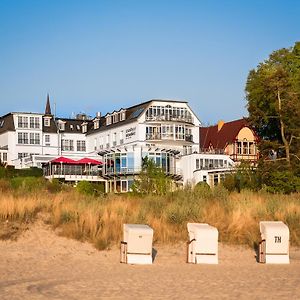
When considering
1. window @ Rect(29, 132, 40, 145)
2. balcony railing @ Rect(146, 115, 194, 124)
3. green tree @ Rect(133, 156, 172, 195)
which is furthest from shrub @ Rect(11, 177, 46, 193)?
window @ Rect(29, 132, 40, 145)

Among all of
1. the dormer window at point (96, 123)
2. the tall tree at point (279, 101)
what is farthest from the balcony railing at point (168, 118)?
the tall tree at point (279, 101)

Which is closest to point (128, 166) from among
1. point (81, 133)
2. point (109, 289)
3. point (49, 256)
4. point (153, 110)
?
point (153, 110)

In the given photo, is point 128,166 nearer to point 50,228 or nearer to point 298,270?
point 50,228

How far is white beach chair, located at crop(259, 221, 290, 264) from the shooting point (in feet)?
61.3

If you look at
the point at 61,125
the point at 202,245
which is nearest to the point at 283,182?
the point at 202,245

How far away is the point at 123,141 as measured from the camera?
262 ft

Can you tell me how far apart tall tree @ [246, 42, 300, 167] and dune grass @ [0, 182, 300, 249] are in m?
18.3

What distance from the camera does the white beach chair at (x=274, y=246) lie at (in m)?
18.7

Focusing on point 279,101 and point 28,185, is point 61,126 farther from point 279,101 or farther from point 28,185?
point 28,185

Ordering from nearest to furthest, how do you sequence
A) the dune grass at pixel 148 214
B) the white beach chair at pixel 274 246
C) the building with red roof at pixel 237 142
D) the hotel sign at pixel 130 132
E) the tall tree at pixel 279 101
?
the white beach chair at pixel 274 246, the dune grass at pixel 148 214, the tall tree at pixel 279 101, the building with red roof at pixel 237 142, the hotel sign at pixel 130 132

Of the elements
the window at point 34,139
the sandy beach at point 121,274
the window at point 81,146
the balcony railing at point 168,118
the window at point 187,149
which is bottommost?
the sandy beach at point 121,274

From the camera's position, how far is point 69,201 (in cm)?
2384

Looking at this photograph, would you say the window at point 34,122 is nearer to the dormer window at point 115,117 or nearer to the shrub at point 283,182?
the dormer window at point 115,117

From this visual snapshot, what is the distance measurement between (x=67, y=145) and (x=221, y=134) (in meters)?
20.9
